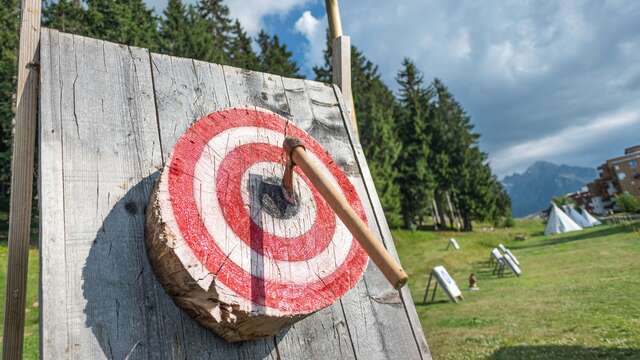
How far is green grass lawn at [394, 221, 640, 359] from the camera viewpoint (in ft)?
15.6

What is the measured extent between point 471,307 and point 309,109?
752 centimetres

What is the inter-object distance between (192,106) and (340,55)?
907 millimetres

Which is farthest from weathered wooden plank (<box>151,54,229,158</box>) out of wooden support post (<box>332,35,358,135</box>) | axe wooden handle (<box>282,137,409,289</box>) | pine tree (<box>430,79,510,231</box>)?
pine tree (<box>430,79,510,231</box>)

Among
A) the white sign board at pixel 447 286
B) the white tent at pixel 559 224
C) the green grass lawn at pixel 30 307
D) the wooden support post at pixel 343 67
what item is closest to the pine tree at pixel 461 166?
the white tent at pixel 559 224

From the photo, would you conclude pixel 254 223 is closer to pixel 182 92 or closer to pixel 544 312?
pixel 182 92

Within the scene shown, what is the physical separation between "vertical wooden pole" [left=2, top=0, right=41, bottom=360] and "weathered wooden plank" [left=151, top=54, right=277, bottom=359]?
414 millimetres

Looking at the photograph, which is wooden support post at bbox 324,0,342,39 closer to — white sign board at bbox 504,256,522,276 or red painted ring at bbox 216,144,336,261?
red painted ring at bbox 216,144,336,261

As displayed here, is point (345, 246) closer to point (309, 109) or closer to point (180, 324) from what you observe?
point (180, 324)

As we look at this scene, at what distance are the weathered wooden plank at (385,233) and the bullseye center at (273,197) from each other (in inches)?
22.3

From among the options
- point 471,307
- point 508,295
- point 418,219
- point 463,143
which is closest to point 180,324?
→ point 471,307

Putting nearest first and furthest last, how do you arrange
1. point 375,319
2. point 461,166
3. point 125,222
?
point 125,222 < point 375,319 < point 461,166

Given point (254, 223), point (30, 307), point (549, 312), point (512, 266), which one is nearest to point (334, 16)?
point (254, 223)

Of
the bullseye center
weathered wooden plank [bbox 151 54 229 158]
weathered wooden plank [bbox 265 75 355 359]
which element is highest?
weathered wooden plank [bbox 151 54 229 158]

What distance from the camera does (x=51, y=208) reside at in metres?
1.24
